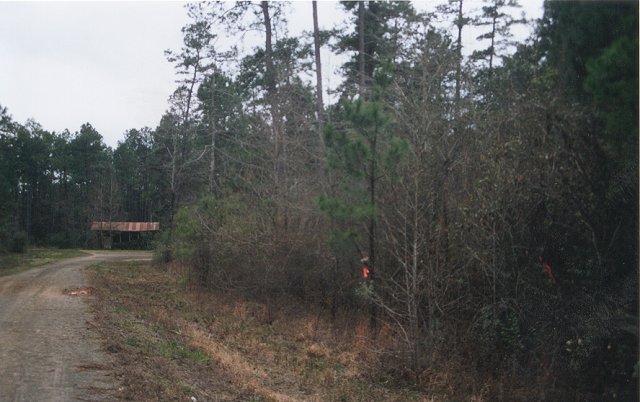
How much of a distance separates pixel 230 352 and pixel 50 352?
4.18m

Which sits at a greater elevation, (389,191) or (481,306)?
(389,191)

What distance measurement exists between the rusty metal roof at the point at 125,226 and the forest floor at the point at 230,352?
43.4 m


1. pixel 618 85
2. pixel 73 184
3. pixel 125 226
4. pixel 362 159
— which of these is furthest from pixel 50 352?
pixel 73 184

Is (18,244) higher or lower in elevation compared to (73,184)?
lower

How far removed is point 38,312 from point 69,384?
6850 millimetres

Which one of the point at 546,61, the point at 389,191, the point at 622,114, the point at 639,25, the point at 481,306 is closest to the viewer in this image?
the point at 639,25

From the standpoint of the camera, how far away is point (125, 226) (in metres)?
62.5

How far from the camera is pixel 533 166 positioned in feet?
34.5

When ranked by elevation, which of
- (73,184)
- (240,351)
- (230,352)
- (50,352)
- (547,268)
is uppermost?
(73,184)

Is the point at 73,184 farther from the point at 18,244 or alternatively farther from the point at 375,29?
the point at 375,29

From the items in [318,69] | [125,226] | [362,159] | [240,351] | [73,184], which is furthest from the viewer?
[73,184]

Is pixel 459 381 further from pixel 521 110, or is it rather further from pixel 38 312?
pixel 38 312

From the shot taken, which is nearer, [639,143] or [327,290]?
[639,143]

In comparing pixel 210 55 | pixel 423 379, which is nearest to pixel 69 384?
pixel 423 379
